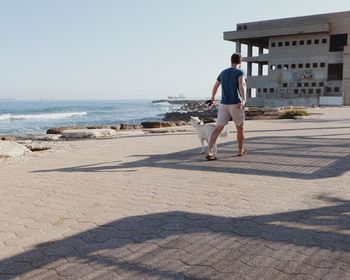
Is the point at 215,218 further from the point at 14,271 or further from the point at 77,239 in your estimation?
the point at 14,271

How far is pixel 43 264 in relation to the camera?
3035mm

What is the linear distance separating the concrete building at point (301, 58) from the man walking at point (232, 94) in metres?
50.5

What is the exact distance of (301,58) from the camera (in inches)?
2459

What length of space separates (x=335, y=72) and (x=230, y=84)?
61.6m

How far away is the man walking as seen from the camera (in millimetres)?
7398

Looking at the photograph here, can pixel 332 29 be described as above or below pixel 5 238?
above

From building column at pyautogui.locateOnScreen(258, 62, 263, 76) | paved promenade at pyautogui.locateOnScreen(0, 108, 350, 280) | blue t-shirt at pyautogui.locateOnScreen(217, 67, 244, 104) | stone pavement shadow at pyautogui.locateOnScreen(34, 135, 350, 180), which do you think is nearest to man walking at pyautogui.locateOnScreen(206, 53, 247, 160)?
blue t-shirt at pyautogui.locateOnScreen(217, 67, 244, 104)

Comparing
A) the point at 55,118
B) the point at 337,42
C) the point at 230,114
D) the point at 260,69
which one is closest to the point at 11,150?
the point at 230,114

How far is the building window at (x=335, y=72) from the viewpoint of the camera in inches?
2423

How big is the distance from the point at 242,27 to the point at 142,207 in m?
69.1

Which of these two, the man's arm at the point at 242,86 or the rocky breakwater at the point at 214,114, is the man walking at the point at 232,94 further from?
the rocky breakwater at the point at 214,114

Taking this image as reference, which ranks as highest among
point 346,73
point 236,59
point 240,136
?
point 346,73

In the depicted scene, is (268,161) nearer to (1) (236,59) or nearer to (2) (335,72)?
(1) (236,59)

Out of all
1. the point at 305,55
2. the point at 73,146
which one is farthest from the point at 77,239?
the point at 305,55
